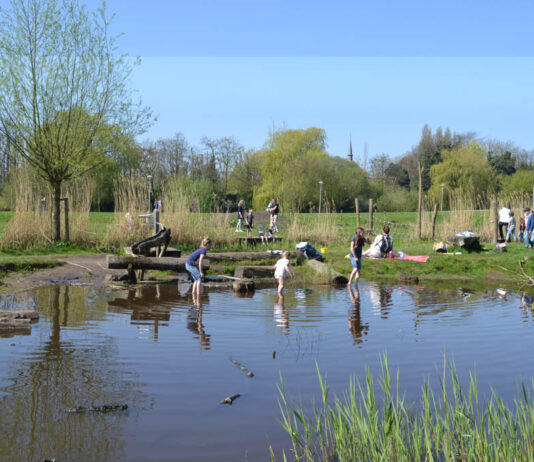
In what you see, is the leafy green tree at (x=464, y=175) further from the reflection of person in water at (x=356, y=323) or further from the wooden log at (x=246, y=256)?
the reflection of person in water at (x=356, y=323)

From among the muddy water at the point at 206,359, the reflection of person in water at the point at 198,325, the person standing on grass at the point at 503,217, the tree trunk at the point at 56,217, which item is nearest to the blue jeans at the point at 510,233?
the person standing on grass at the point at 503,217

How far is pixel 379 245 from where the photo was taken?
69.5ft

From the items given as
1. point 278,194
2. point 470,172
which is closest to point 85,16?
point 278,194

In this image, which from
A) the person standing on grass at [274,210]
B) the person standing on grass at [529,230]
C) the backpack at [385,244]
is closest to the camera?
the backpack at [385,244]

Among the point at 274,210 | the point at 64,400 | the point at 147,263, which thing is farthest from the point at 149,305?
the point at 274,210

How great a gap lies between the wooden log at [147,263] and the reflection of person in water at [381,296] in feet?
13.2

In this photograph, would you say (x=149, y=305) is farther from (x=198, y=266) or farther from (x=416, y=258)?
(x=416, y=258)

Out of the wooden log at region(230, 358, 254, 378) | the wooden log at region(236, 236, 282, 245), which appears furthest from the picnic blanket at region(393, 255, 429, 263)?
the wooden log at region(230, 358, 254, 378)

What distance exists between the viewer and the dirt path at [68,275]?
15547 mm

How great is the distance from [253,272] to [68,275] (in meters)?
4.81

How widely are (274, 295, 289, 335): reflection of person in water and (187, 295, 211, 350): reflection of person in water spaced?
1240 mm

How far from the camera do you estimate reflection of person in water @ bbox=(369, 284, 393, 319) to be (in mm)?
12508

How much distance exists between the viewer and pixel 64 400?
20.9 feet

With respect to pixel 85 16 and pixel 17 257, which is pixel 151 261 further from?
pixel 85 16
